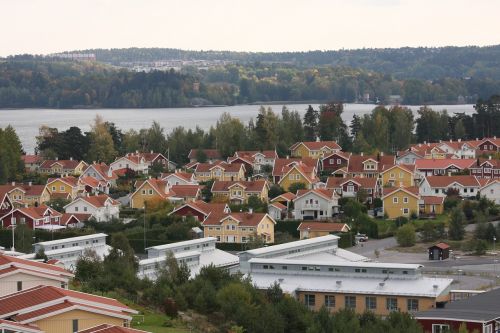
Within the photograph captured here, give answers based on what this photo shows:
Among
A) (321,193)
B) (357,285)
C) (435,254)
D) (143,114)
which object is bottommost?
(143,114)

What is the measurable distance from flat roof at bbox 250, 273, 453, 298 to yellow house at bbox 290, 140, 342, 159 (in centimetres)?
2573

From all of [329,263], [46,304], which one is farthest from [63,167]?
[46,304]

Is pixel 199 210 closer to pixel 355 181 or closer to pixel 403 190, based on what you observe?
pixel 403 190

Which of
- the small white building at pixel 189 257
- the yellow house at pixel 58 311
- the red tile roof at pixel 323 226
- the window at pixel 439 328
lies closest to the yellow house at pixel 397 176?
the red tile roof at pixel 323 226

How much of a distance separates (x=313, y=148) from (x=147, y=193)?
37.0ft

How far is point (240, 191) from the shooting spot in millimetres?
40438

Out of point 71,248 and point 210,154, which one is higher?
point 71,248

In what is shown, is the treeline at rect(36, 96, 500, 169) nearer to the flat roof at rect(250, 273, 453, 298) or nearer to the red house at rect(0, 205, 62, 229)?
the red house at rect(0, 205, 62, 229)

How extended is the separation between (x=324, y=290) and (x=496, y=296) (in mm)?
3109

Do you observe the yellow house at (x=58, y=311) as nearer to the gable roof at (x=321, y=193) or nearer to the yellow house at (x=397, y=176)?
the gable roof at (x=321, y=193)

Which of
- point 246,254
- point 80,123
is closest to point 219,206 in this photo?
point 246,254

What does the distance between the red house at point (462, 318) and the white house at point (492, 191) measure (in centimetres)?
1970

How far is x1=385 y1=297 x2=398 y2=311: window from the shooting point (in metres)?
22.3

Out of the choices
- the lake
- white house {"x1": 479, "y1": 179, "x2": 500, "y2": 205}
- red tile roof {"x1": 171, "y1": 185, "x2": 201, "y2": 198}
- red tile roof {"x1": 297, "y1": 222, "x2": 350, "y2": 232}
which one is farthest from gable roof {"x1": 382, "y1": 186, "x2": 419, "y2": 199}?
the lake
